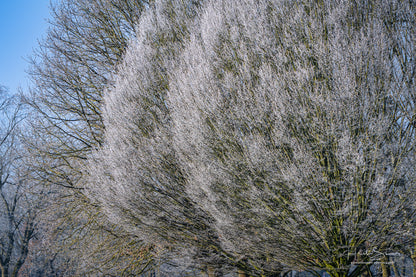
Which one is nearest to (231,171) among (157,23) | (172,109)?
(172,109)

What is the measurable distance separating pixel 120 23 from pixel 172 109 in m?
6.02

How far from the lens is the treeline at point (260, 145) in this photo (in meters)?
5.80

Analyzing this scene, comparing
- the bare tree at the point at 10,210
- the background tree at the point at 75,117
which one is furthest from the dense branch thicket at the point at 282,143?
the bare tree at the point at 10,210

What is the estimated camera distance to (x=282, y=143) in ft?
19.8

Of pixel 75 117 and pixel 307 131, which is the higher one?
pixel 75 117

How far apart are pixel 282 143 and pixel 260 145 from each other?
0.42m

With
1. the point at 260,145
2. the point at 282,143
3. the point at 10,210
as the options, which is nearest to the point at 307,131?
the point at 282,143

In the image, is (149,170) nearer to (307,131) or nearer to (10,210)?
(307,131)

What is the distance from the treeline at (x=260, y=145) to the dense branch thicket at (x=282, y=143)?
4 centimetres

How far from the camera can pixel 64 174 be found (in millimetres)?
10273

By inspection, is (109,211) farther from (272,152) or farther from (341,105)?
(341,105)

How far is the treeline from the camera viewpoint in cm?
580

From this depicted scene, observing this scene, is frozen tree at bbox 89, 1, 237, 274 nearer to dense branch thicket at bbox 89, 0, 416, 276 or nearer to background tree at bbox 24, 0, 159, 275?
dense branch thicket at bbox 89, 0, 416, 276

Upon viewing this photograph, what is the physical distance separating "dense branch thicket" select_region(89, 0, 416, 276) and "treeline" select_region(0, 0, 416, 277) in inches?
1.4
